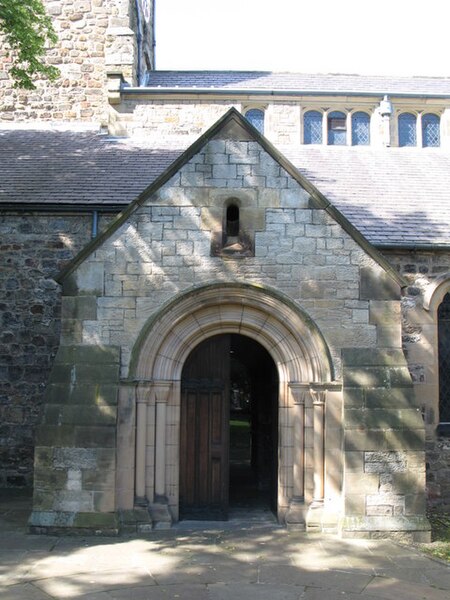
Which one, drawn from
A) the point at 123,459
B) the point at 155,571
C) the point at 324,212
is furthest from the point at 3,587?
the point at 324,212

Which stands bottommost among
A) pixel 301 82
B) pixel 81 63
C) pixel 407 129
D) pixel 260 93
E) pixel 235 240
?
pixel 235 240

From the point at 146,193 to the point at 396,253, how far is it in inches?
198

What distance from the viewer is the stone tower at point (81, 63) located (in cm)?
1783

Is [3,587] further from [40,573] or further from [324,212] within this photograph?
[324,212]

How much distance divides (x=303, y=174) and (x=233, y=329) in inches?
230

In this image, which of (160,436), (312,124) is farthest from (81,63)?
(160,436)

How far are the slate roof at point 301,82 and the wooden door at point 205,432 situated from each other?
11.4 meters

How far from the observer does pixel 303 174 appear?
13688 mm

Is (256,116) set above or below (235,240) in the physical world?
above

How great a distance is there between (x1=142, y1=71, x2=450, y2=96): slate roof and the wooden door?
1139cm

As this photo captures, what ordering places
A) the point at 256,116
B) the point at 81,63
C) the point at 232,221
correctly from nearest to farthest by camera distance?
the point at 232,221 < the point at 81,63 < the point at 256,116

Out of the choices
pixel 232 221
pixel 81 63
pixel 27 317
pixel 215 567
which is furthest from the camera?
pixel 81 63

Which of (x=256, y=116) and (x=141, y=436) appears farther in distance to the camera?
(x=256, y=116)

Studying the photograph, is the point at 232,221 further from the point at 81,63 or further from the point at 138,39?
the point at 138,39
